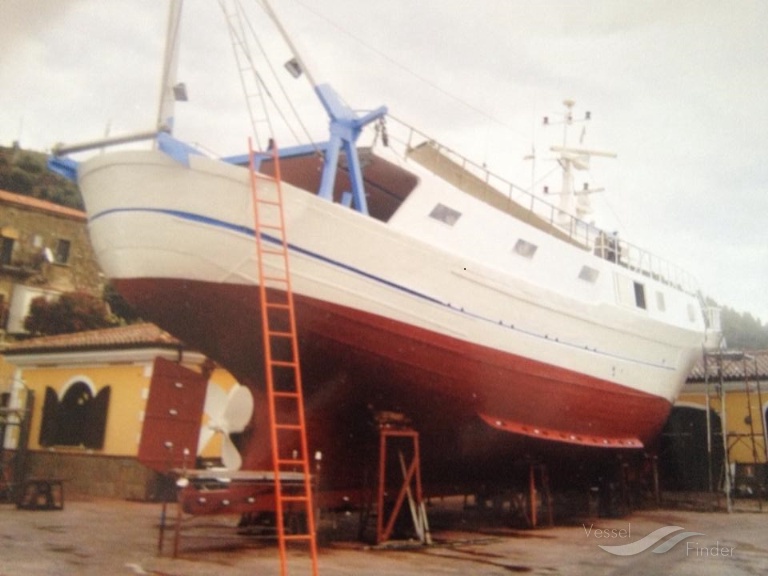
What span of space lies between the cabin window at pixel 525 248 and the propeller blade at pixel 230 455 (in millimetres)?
5109

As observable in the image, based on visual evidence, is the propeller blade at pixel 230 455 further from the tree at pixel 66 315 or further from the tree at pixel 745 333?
the tree at pixel 745 333

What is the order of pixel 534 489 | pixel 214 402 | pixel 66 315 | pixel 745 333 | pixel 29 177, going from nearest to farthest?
pixel 214 402, pixel 534 489, pixel 29 177, pixel 66 315, pixel 745 333

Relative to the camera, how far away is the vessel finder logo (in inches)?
354

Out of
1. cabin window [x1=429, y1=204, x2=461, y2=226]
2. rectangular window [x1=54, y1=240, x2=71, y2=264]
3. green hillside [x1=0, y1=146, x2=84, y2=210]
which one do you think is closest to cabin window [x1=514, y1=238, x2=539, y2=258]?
cabin window [x1=429, y1=204, x2=461, y2=226]

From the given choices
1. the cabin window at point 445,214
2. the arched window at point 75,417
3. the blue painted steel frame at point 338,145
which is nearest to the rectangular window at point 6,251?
the arched window at point 75,417

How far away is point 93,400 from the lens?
1568cm

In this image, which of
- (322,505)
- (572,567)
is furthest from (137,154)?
(572,567)

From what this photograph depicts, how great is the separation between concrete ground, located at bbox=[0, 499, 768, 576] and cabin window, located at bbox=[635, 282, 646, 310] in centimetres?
413

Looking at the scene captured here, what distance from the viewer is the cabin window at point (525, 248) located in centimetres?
1085

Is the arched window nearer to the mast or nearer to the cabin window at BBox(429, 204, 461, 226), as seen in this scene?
Result: the mast

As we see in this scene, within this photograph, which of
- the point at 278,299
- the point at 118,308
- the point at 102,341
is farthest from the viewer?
the point at 118,308

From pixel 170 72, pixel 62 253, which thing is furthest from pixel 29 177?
pixel 62 253

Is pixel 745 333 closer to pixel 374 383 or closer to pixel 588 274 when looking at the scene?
pixel 588 274

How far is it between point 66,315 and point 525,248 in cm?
1461
